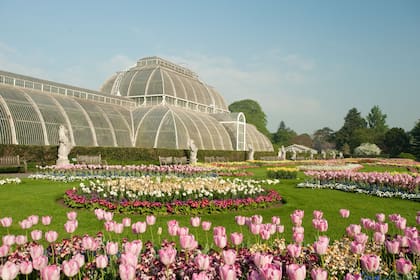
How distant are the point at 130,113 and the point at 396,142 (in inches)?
2640

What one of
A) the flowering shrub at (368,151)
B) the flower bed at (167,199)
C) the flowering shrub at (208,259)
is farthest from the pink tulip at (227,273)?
the flowering shrub at (368,151)

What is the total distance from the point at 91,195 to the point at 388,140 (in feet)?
293

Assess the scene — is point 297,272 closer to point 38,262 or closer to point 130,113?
point 38,262

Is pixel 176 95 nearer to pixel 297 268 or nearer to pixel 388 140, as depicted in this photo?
pixel 297 268

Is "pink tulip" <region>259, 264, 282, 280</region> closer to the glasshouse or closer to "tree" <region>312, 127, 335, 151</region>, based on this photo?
the glasshouse

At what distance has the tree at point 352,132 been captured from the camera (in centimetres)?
10100

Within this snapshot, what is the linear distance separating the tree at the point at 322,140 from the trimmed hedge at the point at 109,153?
109m

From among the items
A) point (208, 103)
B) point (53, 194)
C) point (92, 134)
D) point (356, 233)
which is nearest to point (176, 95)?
point (208, 103)

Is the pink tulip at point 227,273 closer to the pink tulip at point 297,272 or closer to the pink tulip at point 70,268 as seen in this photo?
the pink tulip at point 297,272

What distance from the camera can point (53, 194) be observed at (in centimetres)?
1383

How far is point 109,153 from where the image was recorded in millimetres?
32938

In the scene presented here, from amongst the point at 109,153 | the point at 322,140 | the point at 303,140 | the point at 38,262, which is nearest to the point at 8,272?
the point at 38,262

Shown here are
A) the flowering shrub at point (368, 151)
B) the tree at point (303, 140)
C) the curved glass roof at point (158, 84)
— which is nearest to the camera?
the curved glass roof at point (158, 84)

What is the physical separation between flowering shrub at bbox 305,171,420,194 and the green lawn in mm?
1148
